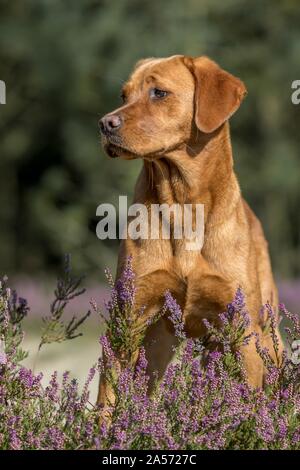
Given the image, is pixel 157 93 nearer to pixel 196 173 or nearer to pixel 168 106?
pixel 168 106

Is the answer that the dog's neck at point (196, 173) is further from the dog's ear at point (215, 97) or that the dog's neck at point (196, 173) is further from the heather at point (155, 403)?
the heather at point (155, 403)

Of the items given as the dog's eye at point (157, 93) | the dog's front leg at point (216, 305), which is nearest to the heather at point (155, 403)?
the dog's front leg at point (216, 305)

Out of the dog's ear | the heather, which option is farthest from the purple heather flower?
the dog's ear

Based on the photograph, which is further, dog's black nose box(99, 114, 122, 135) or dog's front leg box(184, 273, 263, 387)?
dog's front leg box(184, 273, 263, 387)

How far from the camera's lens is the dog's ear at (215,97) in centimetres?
616

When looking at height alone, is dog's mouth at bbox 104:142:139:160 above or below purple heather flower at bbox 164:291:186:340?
above

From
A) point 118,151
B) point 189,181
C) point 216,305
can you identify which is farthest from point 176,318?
point 189,181

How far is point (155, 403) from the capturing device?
472 centimetres

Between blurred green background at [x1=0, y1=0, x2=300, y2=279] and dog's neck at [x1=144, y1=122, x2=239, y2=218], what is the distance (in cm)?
1558

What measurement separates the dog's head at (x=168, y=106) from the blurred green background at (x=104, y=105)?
15.6 m

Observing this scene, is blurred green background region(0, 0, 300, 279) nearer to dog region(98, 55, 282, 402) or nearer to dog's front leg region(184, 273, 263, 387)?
dog region(98, 55, 282, 402)

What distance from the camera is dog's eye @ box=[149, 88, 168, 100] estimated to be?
6.27 meters

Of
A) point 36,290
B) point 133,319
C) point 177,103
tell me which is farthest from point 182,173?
point 36,290

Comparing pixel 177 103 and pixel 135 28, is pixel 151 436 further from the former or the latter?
pixel 135 28
